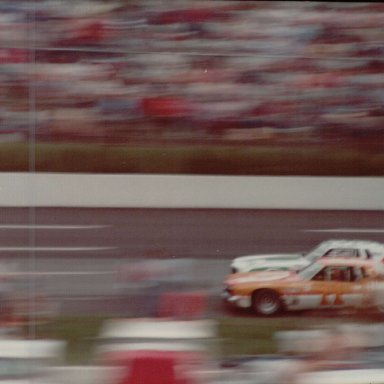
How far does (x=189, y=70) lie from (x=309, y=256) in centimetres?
98

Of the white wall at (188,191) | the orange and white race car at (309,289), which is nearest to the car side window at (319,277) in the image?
the orange and white race car at (309,289)

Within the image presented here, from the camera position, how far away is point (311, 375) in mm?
3559

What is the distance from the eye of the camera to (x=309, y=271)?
3.62m

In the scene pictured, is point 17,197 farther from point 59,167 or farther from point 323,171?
point 323,171

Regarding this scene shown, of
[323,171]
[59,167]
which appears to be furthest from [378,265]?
[59,167]

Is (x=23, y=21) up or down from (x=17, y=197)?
up

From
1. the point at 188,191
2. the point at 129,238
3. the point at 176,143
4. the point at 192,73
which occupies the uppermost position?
the point at 192,73

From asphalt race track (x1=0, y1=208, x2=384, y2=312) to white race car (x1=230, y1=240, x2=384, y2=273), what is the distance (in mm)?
44

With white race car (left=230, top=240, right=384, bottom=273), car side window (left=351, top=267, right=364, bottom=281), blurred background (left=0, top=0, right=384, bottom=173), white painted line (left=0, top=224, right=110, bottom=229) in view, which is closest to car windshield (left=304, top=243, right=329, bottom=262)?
white race car (left=230, top=240, right=384, bottom=273)

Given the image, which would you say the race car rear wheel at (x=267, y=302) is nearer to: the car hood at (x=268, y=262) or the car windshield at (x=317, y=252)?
the car hood at (x=268, y=262)

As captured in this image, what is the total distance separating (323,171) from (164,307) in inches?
35.8

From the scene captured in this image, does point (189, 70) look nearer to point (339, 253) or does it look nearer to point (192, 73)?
point (192, 73)

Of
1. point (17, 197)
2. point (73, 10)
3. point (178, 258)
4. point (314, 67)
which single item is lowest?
point (178, 258)

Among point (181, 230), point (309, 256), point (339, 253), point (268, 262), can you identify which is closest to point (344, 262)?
point (339, 253)
